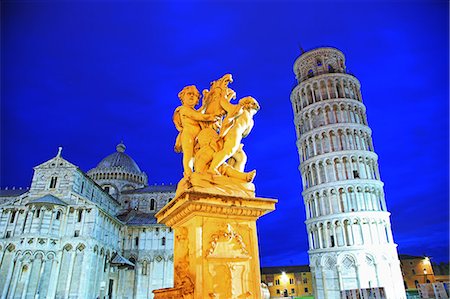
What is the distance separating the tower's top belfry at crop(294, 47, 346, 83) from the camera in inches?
1892

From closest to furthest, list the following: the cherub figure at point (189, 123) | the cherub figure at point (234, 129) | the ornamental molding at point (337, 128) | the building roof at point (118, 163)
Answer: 1. the cherub figure at point (234, 129)
2. the cherub figure at point (189, 123)
3. the ornamental molding at point (337, 128)
4. the building roof at point (118, 163)

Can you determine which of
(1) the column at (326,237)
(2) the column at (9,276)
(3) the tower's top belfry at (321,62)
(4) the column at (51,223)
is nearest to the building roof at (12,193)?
(4) the column at (51,223)

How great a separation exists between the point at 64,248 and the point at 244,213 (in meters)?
38.4

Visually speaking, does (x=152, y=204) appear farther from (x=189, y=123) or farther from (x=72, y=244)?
(x=189, y=123)

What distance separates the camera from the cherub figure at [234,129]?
4.75 meters

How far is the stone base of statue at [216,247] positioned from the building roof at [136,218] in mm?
45813

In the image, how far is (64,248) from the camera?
118 feet

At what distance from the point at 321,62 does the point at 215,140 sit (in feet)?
158

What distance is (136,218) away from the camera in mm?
50750

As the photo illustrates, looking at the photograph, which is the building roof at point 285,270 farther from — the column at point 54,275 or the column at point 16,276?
the column at point 16,276

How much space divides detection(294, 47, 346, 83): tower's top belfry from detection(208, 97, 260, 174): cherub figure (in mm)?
46293

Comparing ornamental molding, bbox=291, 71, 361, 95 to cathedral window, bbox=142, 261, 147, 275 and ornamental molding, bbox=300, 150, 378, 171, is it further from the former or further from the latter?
cathedral window, bbox=142, 261, 147, 275

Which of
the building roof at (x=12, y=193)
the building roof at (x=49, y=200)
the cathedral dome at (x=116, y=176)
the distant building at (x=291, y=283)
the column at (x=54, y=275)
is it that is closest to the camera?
the column at (x=54, y=275)

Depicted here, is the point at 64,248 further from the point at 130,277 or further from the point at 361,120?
the point at 361,120
